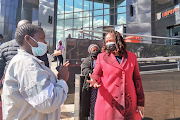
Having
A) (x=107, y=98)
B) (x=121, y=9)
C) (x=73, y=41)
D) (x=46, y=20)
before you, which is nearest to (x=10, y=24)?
(x=46, y=20)

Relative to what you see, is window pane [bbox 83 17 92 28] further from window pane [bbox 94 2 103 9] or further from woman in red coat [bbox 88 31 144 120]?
woman in red coat [bbox 88 31 144 120]

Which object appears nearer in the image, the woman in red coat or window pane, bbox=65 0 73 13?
the woman in red coat

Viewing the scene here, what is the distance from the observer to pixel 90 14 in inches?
803

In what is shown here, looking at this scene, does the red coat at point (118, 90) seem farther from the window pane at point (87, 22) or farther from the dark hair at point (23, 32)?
the window pane at point (87, 22)

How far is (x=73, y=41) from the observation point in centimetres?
554

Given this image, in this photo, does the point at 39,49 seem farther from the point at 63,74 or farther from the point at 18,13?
the point at 18,13

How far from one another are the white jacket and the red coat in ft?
2.77

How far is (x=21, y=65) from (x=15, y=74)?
0.29ft

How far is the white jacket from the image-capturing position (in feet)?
3.55

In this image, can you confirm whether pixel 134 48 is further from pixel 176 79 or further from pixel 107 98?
pixel 107 98

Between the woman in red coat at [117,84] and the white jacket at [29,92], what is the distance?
0.82 m

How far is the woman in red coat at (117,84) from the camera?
1868mm

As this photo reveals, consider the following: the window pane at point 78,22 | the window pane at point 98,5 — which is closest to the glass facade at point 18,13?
the window pane at point 78,22

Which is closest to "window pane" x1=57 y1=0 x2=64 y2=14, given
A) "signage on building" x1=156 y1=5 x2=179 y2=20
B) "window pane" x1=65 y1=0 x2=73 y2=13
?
"window pane" x1=65 y1=0 x2=73 y2=13
